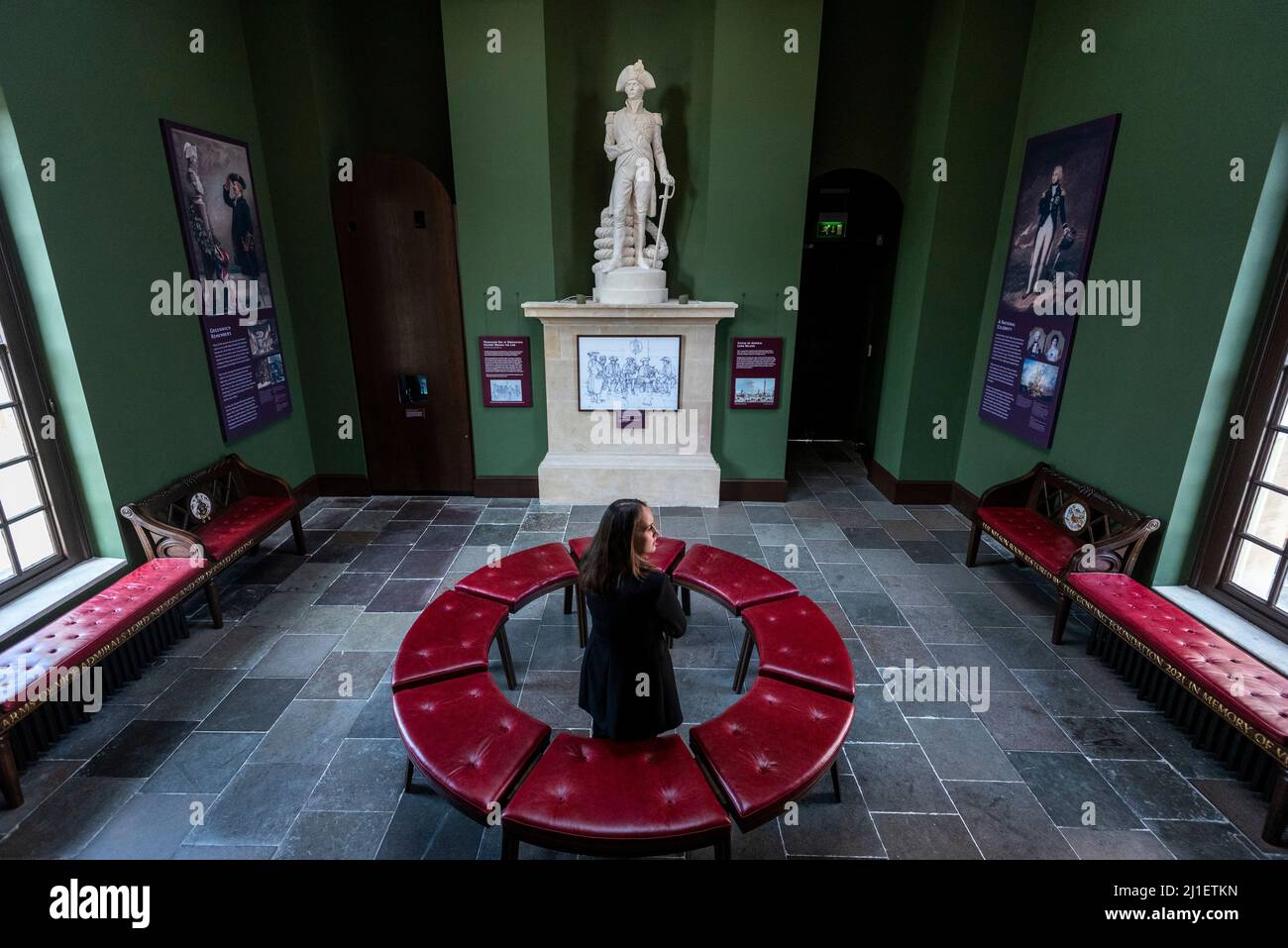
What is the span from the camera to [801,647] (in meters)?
3.17

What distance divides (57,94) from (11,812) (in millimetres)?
4108

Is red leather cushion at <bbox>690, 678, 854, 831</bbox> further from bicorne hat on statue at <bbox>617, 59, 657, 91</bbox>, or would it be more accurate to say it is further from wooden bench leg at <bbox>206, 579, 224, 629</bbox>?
bicorne hat on statue at <bbox>617, 59, 657, 91</bbox>

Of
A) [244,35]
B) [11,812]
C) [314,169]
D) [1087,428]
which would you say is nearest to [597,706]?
[11,812]

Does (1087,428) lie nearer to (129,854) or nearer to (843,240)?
(843,240)

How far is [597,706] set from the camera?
2.64 m

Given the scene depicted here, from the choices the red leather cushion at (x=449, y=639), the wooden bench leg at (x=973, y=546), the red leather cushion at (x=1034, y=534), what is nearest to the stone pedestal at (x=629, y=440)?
the wooden bench leg at (x=973, y=546)

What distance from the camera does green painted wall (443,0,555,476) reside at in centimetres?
557

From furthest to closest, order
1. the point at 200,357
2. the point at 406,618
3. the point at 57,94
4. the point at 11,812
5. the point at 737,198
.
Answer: the point at 737,198
the point at 200,357
the point at 406,618
the point at 57,94
the point at 11,812

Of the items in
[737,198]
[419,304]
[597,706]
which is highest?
[737,198]

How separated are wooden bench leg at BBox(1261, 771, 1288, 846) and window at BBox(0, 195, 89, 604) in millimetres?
6808

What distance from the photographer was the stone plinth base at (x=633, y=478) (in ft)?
21.1

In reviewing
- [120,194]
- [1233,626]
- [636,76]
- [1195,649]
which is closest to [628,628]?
[1195,649]

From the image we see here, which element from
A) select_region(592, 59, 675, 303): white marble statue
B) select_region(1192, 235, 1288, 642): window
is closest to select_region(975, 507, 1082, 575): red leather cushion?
select_region(1192, 235, 1288, 642): window

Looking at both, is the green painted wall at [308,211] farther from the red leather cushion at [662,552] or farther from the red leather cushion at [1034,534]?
the red leather cushion at [1034,534]
